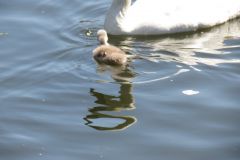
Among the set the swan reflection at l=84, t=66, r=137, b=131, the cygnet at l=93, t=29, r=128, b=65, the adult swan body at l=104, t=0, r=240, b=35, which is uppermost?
the adult swan body at l=104, t=0, r=240, b=35

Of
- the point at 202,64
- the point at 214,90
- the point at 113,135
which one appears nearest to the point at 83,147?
the point at 113,135

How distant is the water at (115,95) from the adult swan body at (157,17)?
143 mm

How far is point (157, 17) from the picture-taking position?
10.6 m

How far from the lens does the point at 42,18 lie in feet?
37.1

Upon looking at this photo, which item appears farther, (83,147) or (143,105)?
(143,105)

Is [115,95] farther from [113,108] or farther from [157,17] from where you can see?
[157,17]


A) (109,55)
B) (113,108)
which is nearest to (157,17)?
(109,55)

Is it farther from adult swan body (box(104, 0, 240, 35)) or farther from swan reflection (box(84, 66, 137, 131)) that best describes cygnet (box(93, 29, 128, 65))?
adult swan body (box(104, 0, 240, 35))

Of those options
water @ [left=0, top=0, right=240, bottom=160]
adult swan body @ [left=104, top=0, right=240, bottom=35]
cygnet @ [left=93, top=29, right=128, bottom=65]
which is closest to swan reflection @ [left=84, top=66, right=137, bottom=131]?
water @ [left=0, top=0, right=240, bottom=160]

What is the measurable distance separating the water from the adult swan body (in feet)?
0.47

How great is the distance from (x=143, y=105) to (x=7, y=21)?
3.62 m

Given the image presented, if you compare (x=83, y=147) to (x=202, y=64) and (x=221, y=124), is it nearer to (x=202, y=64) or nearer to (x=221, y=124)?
(x=221, y=124)

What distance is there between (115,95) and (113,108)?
13.5 inches

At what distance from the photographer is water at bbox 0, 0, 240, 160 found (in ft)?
24.6
